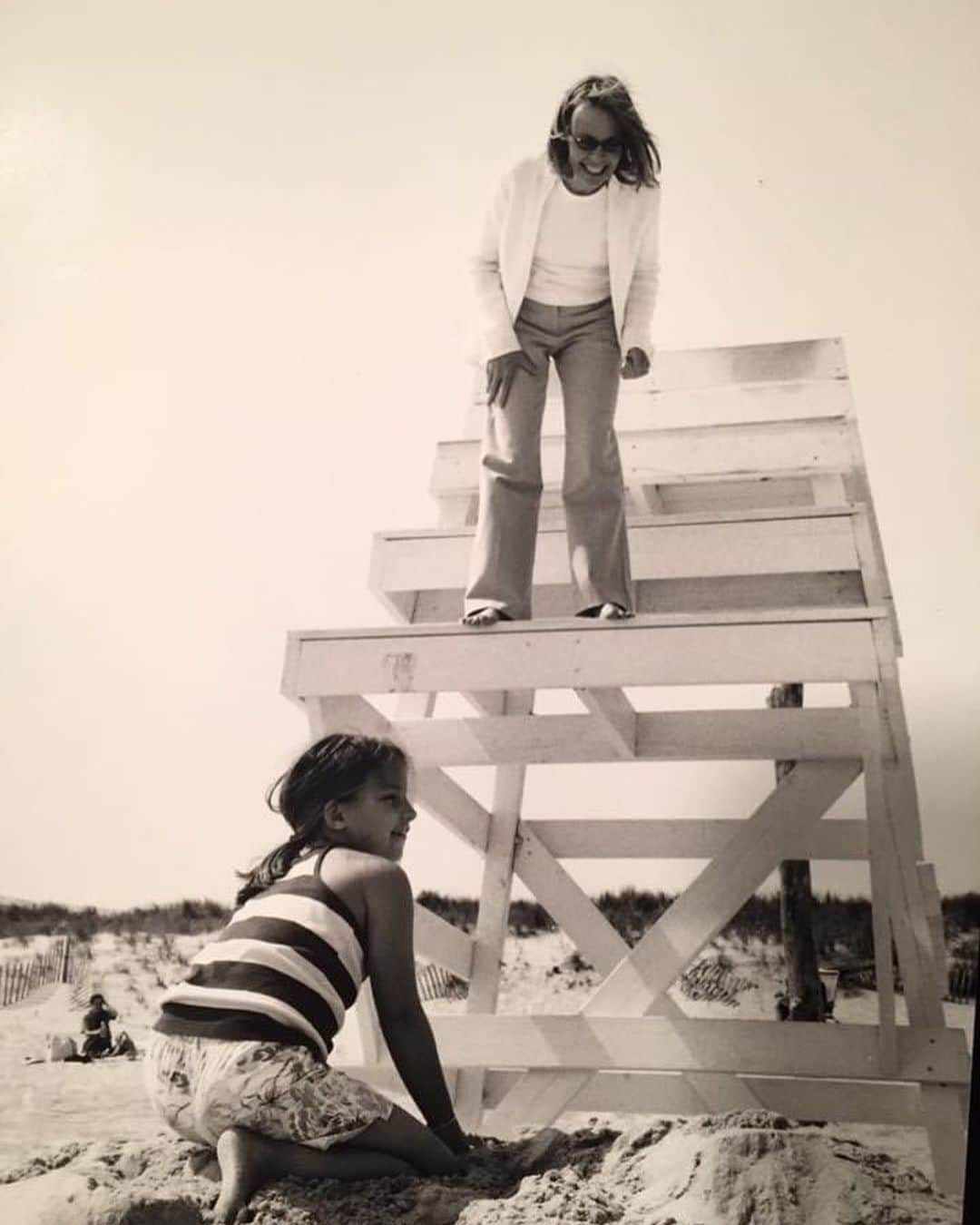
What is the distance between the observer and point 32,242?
2.24m

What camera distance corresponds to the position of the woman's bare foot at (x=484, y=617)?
1731 millimetres

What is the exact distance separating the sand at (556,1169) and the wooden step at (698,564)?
0.48 meters

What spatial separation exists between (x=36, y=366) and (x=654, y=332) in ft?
3.32

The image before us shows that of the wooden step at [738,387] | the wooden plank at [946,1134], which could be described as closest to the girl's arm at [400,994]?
the wooden plank at [946,1134]

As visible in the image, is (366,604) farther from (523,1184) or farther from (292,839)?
(523,1184)

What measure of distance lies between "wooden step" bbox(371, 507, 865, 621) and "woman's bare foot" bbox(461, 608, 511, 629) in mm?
95

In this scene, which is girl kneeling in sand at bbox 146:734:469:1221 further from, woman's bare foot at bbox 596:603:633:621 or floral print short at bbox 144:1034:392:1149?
woman's bare foot at bbox 596:603:633:621

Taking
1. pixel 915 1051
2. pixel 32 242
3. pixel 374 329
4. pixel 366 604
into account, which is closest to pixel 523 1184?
pixel 915 1051

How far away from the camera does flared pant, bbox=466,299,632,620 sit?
5.83ft

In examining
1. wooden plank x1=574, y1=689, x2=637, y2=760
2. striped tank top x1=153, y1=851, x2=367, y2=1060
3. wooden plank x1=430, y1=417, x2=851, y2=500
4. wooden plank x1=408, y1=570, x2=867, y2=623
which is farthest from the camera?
wooden plank x1=430, y1=417, x2=851, y2=500

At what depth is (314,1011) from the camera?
61.2 inches

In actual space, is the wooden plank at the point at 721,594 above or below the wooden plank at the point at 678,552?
below

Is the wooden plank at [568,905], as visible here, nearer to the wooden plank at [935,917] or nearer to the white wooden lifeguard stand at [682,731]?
the white wooden lifeguard stand at [682,731]

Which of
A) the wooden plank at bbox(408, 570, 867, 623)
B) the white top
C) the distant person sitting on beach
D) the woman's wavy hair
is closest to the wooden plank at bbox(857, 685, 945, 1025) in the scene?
→ the wooden plank at bbox(408, 570, 867, 623)
